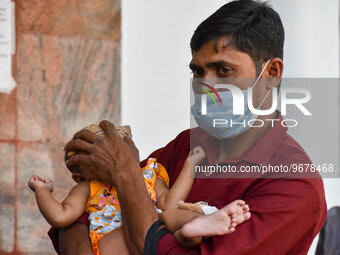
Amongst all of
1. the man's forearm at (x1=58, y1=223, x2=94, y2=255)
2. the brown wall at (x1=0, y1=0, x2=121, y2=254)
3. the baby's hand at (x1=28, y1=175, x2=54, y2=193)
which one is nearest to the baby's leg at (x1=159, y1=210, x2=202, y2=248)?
the man's forearm at (x1=58, y1=223, x2=94, y2=255)

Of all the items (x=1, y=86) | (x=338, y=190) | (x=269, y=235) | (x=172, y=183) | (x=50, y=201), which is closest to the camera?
(x=269, y=235)

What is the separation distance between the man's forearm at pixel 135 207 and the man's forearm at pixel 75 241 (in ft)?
0.72

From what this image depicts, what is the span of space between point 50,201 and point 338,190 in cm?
307

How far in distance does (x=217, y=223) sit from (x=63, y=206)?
2.58 ft

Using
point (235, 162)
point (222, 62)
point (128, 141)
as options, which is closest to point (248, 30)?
point (222, 62)

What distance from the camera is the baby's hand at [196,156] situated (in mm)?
3104

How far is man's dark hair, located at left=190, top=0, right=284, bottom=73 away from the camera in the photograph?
3.01m

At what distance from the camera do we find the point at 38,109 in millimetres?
5211

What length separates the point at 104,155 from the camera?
299cm

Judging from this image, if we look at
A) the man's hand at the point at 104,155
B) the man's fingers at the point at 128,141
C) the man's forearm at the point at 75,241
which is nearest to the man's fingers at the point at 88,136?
the man's hand at the point at 104,155

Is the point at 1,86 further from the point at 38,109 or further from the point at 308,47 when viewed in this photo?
the point at 308,47

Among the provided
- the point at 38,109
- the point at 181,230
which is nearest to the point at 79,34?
the point at 38,109

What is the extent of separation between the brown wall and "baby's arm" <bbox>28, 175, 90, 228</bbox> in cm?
215

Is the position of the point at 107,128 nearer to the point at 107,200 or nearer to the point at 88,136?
the point at 88,136
